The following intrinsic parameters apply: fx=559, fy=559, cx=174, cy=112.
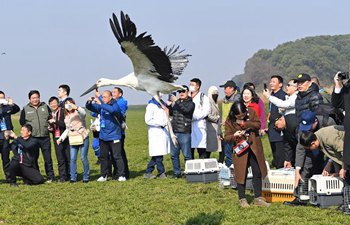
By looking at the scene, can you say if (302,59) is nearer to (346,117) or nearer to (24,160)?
(24,160)

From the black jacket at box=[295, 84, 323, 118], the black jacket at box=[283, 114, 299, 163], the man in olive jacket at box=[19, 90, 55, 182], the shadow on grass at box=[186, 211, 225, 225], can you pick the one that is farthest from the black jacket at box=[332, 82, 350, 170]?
the man in olive jacket at box=[19, 90, 55, 182]

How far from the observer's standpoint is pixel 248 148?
804 cm

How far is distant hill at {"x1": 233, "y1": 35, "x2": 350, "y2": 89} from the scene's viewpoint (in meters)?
114

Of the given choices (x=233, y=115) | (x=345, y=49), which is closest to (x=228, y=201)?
(x=233, y=115)

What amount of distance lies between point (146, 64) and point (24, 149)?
3.58m

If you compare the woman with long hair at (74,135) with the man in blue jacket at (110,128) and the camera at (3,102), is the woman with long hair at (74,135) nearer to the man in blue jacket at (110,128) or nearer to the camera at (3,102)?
the man in blue jacket at (110,128)

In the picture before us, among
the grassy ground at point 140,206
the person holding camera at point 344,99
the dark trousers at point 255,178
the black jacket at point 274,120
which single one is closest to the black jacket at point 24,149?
the grassy ground at point 140,206

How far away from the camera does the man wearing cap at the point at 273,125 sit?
402 inches

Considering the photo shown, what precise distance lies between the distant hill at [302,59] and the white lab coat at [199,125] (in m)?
99.4

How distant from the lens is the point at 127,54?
9.57 meters

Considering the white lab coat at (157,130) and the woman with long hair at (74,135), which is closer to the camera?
the woman with long hair at (74,135)

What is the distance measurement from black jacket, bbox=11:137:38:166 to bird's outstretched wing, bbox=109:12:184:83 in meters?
3.09

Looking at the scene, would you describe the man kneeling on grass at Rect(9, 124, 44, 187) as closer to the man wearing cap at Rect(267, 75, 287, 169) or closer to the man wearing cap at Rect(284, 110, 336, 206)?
the man wearing cap at Rect(267, 75, 287, 169)

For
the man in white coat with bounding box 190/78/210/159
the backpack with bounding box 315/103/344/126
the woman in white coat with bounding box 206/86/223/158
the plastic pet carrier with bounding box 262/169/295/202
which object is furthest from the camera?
the woman in white coat with bounding box 206/86/223/158
